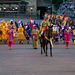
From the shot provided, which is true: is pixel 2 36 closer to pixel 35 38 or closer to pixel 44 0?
pixel 35 38

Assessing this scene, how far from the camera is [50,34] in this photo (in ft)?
67.7

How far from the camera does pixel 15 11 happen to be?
70875 mm

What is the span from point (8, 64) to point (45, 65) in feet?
5.51

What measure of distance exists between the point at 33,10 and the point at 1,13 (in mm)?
12744

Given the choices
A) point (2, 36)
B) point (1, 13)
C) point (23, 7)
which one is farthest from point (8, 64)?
point (23, 7)

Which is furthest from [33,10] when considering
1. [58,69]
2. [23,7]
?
[58,69]

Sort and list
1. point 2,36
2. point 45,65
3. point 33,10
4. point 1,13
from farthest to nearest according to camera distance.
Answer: point 33,10
point 1,13
point 2,36
point 45,65

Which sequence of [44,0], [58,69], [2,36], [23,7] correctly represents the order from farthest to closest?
1. [44,0]
2. [23,7]
3. [2,36]
4. [58,69]

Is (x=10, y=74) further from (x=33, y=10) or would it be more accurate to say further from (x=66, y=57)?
(x=33, y=10)

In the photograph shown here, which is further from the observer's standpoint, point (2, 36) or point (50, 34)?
point (2, 36)

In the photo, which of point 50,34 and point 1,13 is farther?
point 1,13

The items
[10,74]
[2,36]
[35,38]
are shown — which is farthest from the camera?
[2,36]

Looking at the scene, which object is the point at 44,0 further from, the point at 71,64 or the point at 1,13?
the point at 71,64

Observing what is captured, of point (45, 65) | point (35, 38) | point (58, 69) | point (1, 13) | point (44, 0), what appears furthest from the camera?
point (44, 0)
